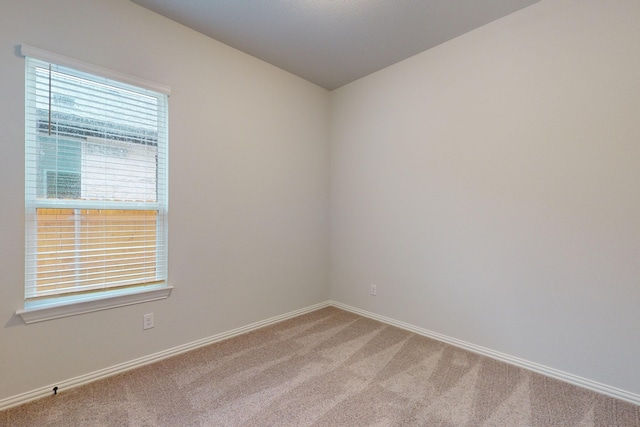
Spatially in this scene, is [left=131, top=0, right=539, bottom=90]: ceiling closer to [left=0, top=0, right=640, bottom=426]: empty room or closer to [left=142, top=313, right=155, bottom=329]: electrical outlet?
[left=0, top=0, right=640, bottom=426]: empty room

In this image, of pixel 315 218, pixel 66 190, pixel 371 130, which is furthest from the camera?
pixel 315 218

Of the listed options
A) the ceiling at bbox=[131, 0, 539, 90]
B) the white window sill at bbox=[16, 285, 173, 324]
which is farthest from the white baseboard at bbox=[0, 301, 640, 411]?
the ceiling at bbox=[131, 0, 539, 90]

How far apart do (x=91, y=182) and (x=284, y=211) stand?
1662mm

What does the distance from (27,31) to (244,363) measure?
8.46 feet

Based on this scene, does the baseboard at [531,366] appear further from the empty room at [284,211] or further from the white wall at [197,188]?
the white wall at [197,188]

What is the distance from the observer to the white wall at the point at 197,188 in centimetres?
171

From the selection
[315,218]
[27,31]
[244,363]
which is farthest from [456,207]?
[27,31]

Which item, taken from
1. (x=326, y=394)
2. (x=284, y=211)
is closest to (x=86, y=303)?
(x=326, y=394)

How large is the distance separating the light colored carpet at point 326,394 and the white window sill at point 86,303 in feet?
1.62

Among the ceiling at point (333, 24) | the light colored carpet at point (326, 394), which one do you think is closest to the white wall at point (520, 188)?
the ceiling at point (333, 24)

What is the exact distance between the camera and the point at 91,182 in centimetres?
198

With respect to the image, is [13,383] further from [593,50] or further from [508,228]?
[593,50]

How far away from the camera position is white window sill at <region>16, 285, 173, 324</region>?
1751 mm

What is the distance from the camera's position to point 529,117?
2.15m
